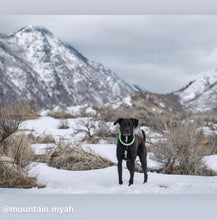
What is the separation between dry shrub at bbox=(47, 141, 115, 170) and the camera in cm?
545

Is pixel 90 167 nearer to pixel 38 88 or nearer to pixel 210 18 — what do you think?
pixel 210 18

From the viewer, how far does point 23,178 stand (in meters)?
3.92

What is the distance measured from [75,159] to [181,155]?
6.06 feet

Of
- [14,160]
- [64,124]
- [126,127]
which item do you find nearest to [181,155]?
[126,127]

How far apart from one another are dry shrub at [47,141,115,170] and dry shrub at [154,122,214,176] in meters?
0.96

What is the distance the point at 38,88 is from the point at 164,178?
7886cm

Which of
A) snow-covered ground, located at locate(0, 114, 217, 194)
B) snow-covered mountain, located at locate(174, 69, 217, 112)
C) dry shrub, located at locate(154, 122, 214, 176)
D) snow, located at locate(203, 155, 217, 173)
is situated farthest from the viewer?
snow-covered mountain, located at locate(174, 69, 217, 112)

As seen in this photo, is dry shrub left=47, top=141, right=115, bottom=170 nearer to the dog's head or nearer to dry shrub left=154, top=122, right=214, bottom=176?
dry shrub left=154, top=122, right=214, bottom=176

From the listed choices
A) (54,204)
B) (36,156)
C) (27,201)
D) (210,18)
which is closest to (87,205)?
(54,204)

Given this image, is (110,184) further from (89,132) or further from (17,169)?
(89,132)

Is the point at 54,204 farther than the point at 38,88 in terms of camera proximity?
No

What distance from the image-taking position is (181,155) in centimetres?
554

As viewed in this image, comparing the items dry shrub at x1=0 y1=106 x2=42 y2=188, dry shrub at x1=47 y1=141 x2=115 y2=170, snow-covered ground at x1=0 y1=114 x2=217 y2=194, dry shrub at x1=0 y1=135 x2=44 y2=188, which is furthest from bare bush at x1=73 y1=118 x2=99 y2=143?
dry shrub at x1=0 y1=135 x2=44 y2=188

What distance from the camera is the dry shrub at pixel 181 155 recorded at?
5.42 meters
